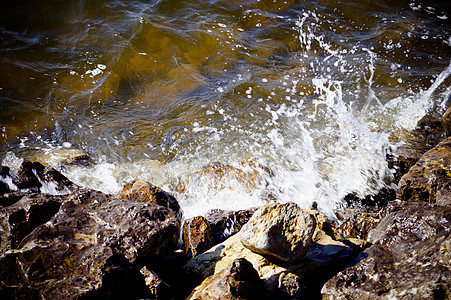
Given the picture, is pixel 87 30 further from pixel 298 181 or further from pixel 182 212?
pixel 298 181

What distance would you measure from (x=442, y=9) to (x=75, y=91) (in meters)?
10.8

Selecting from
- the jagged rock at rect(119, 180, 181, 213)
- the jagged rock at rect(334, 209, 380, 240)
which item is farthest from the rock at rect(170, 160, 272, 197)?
the jagged rock at rect(334, 209, 380, 240)

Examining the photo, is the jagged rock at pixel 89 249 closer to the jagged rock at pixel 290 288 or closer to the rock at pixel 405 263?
the jagged rock at pixel 290 288

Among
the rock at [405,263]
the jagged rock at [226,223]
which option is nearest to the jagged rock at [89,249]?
the jagged rock at [226,223]

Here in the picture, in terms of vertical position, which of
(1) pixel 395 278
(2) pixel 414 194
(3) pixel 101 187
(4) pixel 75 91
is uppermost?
(1) pixel 395 278

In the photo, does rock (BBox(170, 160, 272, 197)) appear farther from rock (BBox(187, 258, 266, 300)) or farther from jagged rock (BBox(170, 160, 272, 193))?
rock (BBox(187, 258, 266, 300))

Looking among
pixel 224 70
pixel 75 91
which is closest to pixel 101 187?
pixel 75 91

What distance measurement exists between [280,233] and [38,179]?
3296mm

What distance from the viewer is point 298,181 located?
15.4ft

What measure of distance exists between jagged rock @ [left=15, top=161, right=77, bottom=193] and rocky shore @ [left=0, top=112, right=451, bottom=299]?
0.61 metres

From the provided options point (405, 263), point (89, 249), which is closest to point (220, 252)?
point (89, 249)

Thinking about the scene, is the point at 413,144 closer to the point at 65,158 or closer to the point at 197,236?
the point at 197,236

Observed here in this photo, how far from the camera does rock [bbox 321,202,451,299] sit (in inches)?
80.6

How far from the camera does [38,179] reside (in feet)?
13.3
